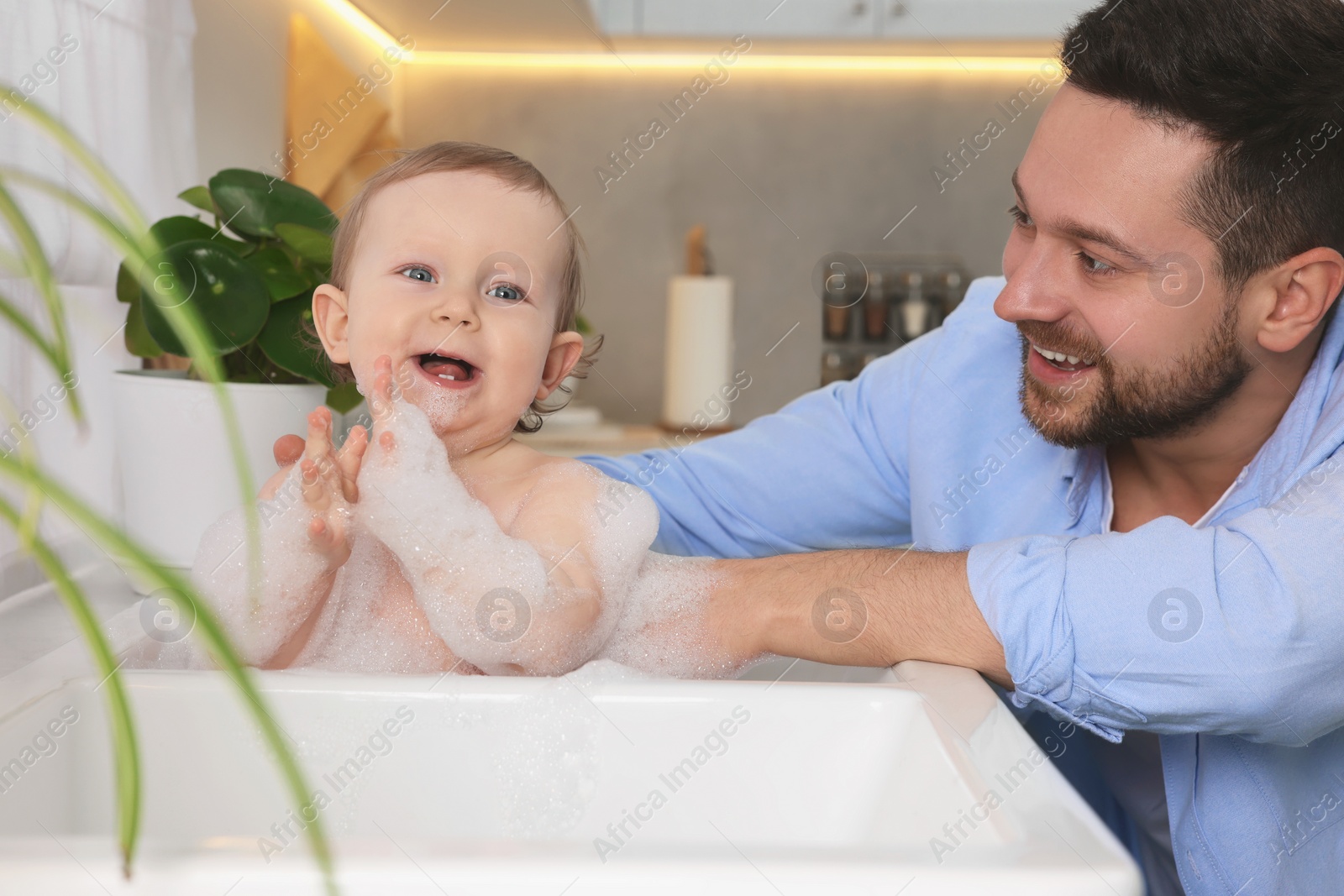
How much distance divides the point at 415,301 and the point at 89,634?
0.54m

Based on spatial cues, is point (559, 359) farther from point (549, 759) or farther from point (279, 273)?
point (549, 759)

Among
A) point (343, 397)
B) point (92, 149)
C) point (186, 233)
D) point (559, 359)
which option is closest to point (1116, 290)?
point (559, 359)

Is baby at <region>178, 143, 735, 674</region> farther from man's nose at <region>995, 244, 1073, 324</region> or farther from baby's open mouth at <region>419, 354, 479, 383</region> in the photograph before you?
man's nose at <region>995, 244, 1073, 324</region>

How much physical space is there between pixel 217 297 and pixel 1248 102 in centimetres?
89

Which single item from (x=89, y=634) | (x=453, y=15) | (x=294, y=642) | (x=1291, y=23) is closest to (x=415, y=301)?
(x=294, y=642)

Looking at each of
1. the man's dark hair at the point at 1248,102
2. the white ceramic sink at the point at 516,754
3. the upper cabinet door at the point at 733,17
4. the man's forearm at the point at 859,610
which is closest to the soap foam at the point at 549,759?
the white ceramic sink at the point at 516,754

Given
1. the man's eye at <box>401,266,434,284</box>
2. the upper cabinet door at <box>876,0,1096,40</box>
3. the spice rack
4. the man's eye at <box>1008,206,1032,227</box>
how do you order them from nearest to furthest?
the man's eye at <box>401,266,434,284</box> < the man's eye at <box>1008,206,1032,227</box> < the upper cabinet door at <box>876,0,1096,40</box> < the spice rack

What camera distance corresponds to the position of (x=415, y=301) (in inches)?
31.6

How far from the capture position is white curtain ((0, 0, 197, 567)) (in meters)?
0.97

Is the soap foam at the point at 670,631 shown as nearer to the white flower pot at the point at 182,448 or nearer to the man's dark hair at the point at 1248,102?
the white flower pot at the point at 182,448

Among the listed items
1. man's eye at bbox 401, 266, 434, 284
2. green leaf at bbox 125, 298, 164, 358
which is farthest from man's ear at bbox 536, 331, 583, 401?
green leaf at bbox 125, 298, 164, 358

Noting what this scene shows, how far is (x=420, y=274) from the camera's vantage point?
32.2 inches

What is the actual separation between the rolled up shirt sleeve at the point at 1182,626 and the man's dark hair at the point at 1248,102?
0.34 metres

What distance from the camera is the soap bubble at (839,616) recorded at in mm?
761
